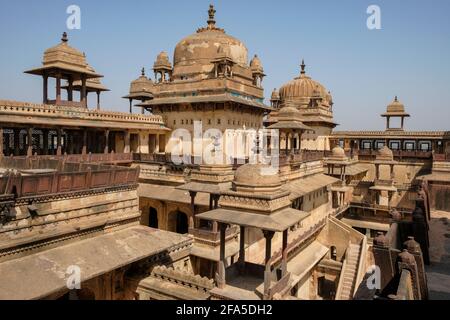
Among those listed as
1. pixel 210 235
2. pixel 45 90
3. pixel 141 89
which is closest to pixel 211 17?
pixel 141 89

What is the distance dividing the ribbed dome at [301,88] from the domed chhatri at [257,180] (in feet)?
112

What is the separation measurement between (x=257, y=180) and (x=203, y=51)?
21.1 metres

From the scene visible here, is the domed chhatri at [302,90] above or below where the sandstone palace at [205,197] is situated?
above

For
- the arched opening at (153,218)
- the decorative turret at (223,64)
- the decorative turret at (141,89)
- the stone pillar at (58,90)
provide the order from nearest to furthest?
the arched opening at (153,218), the stone pillar at (58,90), the decorative turret at (223,64), the decorative turret at (141,89)

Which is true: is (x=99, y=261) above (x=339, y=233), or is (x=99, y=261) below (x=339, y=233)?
above

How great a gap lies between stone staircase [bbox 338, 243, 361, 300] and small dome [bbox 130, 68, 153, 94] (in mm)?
26233

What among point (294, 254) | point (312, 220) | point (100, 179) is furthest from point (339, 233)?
point (100, 179)

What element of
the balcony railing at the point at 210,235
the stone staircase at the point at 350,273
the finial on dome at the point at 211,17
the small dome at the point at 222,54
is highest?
the finial on dome at the point at 211,17

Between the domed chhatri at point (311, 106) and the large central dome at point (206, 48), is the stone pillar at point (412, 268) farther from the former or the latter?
the domed chhatri at point (311, 106)

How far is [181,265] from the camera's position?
53.3 feet

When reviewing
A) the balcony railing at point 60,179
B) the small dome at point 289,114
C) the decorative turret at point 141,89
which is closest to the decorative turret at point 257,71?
the small dome at point 289,114

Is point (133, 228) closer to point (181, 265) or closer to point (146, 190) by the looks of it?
point (181, 265)

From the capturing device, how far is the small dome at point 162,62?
32.8 m
